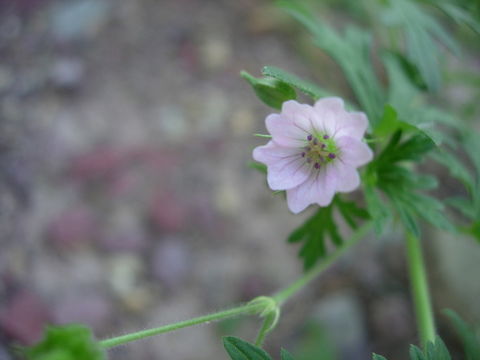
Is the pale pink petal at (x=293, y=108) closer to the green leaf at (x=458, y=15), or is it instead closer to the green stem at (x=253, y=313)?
the green stem at (x=253, y=313)

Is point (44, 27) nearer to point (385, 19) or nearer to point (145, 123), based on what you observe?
point (145, 123)

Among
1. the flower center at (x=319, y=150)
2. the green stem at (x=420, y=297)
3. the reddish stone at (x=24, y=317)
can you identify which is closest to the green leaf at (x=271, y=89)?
the flower center at (x=319, y=150)

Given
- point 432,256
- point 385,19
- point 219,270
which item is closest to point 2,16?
point 219,270

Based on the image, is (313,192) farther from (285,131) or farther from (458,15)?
(458,15)

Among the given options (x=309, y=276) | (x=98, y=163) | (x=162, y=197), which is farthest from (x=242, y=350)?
(x=98, y=163)

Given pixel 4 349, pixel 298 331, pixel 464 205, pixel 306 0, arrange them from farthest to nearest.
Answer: pixel 306 0 → pixel 298 331 → pixel 4 349 → pixel 464 205

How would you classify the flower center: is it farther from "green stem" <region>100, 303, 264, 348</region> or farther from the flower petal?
"green stem" <region>100, 303, 264, 348</region>
